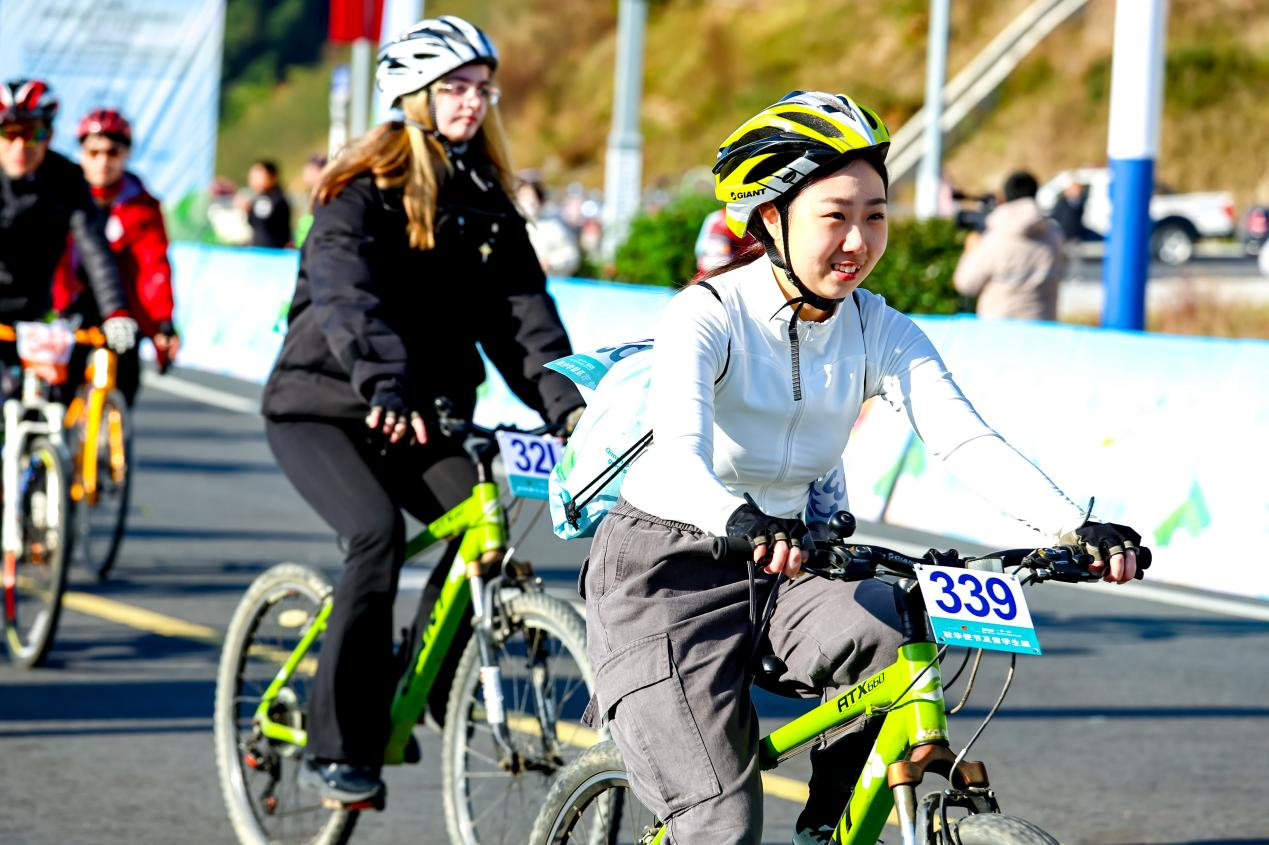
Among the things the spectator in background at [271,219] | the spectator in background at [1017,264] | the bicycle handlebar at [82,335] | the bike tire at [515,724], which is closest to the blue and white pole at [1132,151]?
the spectator in background at [1017,264]

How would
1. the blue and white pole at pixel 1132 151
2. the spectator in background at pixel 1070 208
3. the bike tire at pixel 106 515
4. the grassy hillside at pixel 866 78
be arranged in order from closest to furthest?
the bike tire at pixel 106 515 → the blue and white pole at pixel 1132 151 → the spectator in background at pixel 1070 208 → the grassy hillside at pixel 866 78

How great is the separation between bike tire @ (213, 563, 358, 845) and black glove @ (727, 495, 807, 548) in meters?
2.29

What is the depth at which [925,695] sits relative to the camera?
3412mm

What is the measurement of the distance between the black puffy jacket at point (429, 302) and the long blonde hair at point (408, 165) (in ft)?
0.10

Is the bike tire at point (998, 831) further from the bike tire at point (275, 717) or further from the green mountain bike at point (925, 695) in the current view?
the bike tire at point (275, 717)

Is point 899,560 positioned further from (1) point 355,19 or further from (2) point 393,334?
(1) point 355,19

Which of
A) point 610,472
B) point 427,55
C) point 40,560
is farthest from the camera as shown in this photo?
point 40,560

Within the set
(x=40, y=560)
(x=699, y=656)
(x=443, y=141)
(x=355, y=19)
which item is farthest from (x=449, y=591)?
(x=355, y=19)

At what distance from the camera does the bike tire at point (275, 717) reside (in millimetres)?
5375

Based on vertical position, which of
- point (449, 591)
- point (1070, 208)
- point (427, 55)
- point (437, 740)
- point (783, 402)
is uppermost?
point (1070, 208)

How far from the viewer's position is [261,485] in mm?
12852

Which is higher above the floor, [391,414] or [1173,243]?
[1173,243]

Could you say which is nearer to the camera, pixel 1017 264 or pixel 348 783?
pixel 348 783

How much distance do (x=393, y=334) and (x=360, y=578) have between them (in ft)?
1.96
